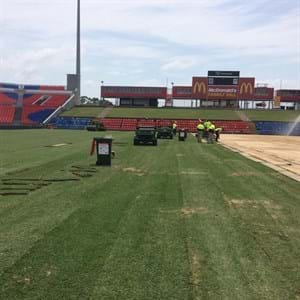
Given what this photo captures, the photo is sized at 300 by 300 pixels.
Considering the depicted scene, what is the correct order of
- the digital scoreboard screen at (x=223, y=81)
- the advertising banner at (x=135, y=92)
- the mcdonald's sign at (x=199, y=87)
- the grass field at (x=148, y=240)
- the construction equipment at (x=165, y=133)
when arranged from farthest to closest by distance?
1. the advertising banner at (x=135, y=92)
2. the mcdonald's sign at (x=199, y=87)
3. the digital scoreboard screen at (x=223, y=81)
4. the construction equipment at (x=165, y=133)
5. the grass field at (x=148, y=240)

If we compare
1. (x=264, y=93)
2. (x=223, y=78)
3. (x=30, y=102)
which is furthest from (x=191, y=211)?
(x=264, y=93)

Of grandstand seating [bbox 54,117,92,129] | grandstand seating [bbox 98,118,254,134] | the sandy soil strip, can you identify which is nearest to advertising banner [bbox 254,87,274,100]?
grandstand seating [bbox 98,118,254,134]

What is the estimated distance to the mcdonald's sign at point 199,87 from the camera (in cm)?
10312

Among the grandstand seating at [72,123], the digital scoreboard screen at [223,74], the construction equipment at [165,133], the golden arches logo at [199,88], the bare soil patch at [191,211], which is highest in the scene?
the digital scoreboard screen at [223,74]

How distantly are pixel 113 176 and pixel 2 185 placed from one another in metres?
3.61

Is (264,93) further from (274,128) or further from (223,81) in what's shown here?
(274,128)

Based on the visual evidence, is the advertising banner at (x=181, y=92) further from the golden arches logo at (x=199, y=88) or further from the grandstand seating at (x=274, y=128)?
the grandstand seating at (x=274, y=128)

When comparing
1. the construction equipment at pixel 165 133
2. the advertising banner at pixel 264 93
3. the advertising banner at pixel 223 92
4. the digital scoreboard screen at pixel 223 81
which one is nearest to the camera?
the construction equipment at pixel 165 133

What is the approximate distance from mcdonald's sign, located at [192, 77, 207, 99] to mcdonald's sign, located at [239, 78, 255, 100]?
23.4 feet

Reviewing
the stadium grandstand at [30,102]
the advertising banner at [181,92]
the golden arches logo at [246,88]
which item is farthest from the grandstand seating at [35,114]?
the golden arches logo at [246,88]

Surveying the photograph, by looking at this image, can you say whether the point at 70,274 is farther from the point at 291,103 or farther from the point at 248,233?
the point at 291,103

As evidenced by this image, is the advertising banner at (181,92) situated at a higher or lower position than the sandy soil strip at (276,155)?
higher

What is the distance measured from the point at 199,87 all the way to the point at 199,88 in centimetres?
23

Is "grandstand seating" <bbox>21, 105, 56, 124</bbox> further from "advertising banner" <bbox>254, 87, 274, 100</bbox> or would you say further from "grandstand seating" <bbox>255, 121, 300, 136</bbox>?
"advertising banner" <bbox>254, 87, 274, 100</bbox>
